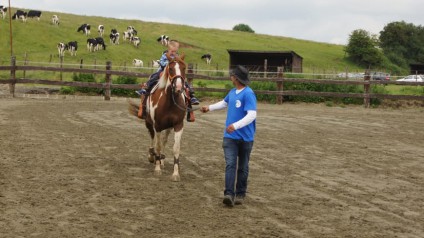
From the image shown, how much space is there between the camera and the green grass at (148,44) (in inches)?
1962

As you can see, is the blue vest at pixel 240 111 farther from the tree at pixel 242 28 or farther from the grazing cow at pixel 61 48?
the tree at pixel 242 28

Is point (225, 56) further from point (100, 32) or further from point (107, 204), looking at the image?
point (107, 204)

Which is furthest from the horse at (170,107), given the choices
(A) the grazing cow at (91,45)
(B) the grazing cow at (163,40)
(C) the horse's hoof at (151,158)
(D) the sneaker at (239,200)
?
(B) the grazing cow at (163,40)

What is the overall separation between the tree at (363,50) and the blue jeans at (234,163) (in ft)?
241

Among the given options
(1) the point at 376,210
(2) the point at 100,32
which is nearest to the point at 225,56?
(2) the point at 100,32

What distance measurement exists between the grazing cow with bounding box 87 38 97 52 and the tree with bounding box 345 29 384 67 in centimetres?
4025

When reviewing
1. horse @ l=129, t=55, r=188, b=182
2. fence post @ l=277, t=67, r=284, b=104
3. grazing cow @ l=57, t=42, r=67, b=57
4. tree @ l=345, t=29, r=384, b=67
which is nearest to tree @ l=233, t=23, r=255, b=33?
tree @ l=345, t=29, r=384, b=67

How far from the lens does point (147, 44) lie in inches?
Result: 2346

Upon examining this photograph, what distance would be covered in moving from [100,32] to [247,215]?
54286 millimetres

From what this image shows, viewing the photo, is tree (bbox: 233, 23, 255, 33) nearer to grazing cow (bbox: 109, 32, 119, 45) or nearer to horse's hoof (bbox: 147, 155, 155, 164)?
grazing cow (bbox: 109, 32, 119, 45)

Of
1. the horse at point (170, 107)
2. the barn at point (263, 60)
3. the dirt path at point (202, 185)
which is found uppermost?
the barn at point (263, 60)

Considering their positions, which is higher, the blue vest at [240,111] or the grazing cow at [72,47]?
the grazing cow at [72,47]

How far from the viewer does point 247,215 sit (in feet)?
20.8

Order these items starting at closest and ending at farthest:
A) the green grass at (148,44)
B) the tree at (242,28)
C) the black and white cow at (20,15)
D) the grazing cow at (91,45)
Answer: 1. the grazing cow at (91,45)
2. the green grass at (148,44)
3. the black and white cow at (20,15)
4. the tree at (242,28)
